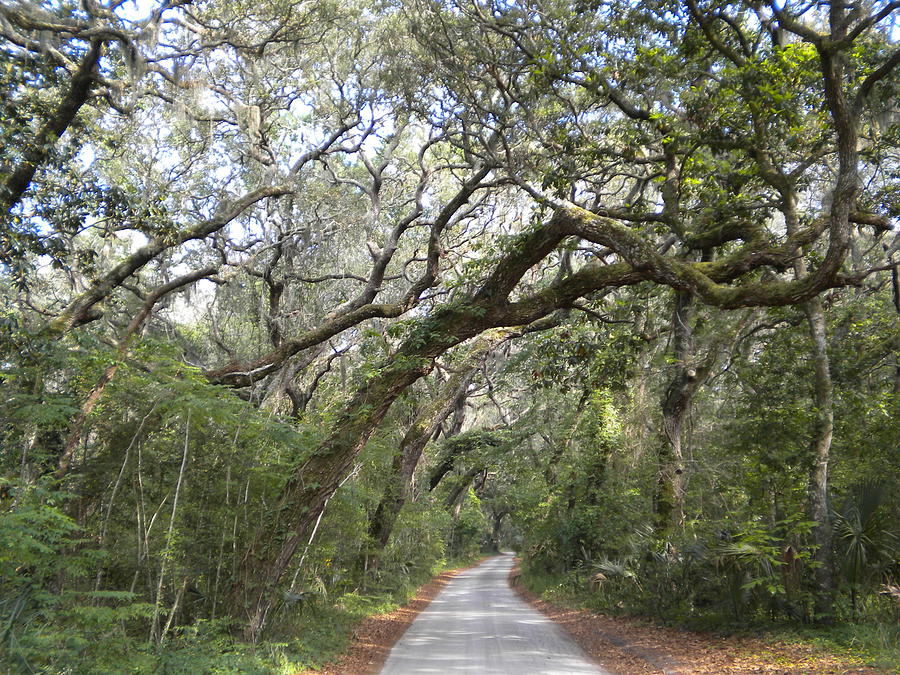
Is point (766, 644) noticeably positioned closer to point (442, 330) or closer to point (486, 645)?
point (486, 645)

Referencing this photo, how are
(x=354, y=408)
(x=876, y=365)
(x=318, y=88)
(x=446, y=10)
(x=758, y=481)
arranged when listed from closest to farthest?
(x=354, y=408) < (x=758, y=481) < (x=446, y=10) < (x=876, y=365) < (x=318, y=88)

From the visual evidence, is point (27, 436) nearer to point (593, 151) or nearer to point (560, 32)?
point (593, 151)

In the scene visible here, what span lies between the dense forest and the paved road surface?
1506 millimetres

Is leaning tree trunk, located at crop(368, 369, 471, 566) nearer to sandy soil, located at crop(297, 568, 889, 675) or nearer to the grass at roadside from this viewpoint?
sandy soil, located at crop(297, 568, 889, 675)

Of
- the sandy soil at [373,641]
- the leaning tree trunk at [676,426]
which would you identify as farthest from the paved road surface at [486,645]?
the leaning tree trunk at [676,426]

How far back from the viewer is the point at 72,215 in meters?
9.31

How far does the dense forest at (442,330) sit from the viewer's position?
6816 millimetres

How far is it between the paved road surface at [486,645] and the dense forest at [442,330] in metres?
1.51

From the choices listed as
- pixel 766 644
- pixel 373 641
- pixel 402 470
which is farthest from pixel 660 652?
pixel 402 470

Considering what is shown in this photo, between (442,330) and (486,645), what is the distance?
5.29m

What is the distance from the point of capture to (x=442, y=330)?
833 cm

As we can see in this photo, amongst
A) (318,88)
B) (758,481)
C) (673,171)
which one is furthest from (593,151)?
(318,88)

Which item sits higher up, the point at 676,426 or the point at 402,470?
the point at 676,426

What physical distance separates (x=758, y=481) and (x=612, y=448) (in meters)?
5.88
